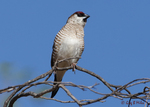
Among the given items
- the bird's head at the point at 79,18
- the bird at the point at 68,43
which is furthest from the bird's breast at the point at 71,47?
the bird's head at the point at 79,18

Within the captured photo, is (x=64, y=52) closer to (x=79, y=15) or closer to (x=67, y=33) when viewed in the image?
(x=67, y=33)

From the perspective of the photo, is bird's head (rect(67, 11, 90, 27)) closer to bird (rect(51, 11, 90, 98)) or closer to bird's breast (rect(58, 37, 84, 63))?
bird (rect(51, 11, 90, 98))

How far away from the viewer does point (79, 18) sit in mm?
6344

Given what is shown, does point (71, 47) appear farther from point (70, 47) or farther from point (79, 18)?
point (79, 18)

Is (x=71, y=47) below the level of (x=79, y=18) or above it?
below

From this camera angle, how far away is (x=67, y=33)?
5.77 metres

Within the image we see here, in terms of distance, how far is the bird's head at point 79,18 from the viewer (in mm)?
6312

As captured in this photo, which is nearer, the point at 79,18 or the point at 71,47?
the point at 71,47

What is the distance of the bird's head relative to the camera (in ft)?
20.7

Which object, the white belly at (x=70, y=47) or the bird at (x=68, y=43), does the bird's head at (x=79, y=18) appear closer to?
the bird at (x=68, y=43)

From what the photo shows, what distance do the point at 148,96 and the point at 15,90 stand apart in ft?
4.98

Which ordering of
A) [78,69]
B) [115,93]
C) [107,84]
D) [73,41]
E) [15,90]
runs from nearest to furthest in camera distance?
[115,93] < [15,90] < [107,84] < [78,69] < [73,41]

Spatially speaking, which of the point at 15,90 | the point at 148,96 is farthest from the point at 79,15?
the point at 148,96

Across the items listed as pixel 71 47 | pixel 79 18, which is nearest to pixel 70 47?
pixel 71 47
